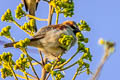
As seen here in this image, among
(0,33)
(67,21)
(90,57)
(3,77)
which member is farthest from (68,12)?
(3,77)

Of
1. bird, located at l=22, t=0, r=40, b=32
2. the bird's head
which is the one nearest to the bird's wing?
the bird's head

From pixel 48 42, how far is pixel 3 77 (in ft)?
3.47

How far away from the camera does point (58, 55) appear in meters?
4.53

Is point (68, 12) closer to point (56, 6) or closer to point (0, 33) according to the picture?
point (56, 6)

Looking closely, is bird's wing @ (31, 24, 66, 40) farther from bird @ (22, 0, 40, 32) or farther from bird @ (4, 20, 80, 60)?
Result: bird @ (22, 0, 40, 32)

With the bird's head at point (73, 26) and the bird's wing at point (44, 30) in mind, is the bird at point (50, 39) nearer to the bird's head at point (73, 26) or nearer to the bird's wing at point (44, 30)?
the bird's wing at point (44, 30)

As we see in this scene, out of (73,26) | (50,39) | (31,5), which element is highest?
(31,5)

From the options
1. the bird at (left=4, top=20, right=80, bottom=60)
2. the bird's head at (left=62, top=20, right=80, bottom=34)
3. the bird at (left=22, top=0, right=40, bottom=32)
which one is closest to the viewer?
the bird at (left=4, top=20, right=80, bottom=60)

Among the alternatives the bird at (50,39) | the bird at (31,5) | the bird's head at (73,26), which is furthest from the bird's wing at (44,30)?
the bird at (31,5)

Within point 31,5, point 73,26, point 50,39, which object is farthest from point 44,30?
point 31,5

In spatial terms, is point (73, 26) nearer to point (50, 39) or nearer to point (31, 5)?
point (50, 39)

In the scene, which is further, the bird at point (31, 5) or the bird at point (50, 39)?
the bird at point (31, 5)

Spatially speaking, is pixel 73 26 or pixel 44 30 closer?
pixel 44 30

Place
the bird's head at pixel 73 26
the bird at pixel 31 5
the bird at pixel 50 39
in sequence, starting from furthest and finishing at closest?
1. the bird at pixel 31 5
2. the bird's head at pixel 73 26
3. the bird at pixel 50 39
